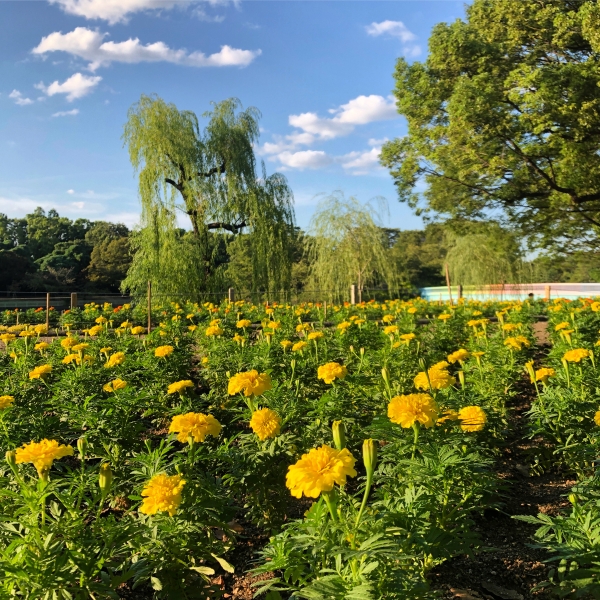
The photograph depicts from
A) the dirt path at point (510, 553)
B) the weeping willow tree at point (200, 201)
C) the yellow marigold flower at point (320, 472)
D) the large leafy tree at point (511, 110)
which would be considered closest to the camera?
the yellow marigold flower at point (320, 472)

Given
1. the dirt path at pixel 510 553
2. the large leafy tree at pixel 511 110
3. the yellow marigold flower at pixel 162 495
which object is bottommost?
the dirt path at pixel 510 553

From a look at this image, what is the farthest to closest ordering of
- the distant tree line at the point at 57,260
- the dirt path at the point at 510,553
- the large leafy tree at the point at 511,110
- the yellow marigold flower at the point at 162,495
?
the distant tree line at the point at 57,260, the large leafy tree at the point at 511,110, the dirt path at the point at 510,553, the yellow marigold flower at the point at 162,495

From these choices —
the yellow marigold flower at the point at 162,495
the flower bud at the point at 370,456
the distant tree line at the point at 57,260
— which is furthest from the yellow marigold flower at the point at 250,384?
the distant tree line at the point at 57,260

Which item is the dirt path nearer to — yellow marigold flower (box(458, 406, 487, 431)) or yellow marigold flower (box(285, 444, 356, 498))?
yellow marigold flower (box(458, 406, 487, 431))

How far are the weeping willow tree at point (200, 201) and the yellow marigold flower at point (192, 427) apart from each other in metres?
10.7

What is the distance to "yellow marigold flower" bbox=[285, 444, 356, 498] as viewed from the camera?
4.17 feet

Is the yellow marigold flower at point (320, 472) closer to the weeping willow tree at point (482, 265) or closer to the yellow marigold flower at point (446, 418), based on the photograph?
the yellow marigold flower at point (446, 418)

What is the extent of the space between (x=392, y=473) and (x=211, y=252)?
40.7ft

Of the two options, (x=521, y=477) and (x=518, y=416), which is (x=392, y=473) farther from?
(x=518, y=416)

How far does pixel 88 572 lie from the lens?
56.2 inches

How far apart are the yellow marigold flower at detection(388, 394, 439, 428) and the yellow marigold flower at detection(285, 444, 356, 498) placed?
463mm

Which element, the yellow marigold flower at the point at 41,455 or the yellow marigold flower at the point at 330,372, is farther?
the yellow marigold flower at the point at 330,372

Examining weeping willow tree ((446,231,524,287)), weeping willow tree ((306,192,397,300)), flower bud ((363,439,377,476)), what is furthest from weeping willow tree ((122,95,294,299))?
flower bud ((363,439,377,476))

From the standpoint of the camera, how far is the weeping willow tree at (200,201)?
41.8 ft
